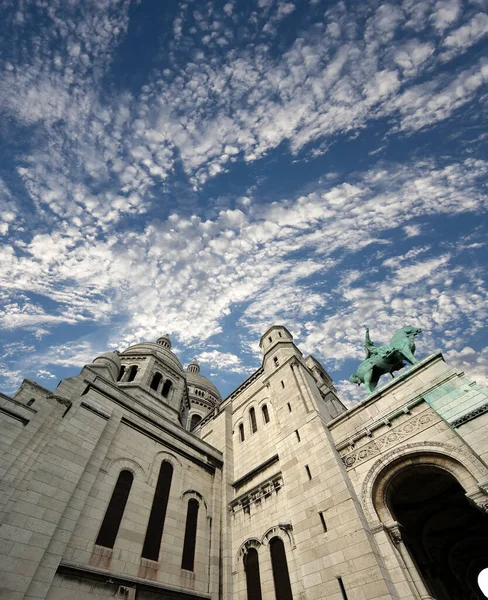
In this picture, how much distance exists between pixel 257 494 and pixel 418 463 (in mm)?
8443

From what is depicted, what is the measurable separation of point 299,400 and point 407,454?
655 centimetres

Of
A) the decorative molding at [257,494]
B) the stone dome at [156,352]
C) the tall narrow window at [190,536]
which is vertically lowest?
the tall narrow window at [190,536]

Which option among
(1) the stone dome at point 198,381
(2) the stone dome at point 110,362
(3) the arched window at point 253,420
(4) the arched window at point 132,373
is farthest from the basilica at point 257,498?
(1) the stone dome at point 198,381

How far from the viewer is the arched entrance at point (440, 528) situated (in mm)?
12734

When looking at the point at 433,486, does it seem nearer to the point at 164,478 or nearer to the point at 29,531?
the point at 164,478

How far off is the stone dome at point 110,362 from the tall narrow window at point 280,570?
14549 millimetres

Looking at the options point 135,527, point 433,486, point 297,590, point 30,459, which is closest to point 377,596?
point 297,590

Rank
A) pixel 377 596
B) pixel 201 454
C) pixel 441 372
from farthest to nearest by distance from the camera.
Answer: pixel 201 454 < pixel 441 372 < pixel 377 596

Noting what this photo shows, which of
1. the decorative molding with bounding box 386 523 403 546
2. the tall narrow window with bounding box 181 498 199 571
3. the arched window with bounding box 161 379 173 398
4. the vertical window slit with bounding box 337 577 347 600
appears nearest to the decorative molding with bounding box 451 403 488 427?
the decorative molding with bounding box 386 523 403 546

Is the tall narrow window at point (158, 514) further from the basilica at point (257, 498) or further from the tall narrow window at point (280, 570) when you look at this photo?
the tall narrow window at point (280, 570)

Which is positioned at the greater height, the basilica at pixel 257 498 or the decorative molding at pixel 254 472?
the decorative molding at pixel 254 472

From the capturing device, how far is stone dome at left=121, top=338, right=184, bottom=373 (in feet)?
93.9

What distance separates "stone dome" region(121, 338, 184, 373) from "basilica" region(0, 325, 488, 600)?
1100 cm

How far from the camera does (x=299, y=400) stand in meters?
17.8
